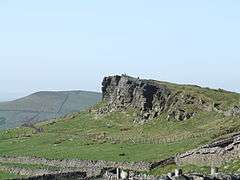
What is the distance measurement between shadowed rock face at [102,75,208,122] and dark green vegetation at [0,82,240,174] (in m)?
2.16

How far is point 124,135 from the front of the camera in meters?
126

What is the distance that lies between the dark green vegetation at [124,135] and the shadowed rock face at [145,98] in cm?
216

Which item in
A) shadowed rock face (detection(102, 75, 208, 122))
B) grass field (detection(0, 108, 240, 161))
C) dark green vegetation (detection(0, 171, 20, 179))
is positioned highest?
shadowed rock face (detection(102, 75, 208, 122))

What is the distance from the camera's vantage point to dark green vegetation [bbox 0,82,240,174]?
101000 millimetres

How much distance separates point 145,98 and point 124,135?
24.6 metres

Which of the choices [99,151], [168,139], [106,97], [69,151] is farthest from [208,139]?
Result: [106,97]

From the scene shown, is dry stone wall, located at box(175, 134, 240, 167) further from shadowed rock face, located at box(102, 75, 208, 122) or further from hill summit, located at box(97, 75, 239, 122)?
shadowed rock face, located at box(102, 75, 208, 122)

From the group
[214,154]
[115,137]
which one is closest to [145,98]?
[115,137]

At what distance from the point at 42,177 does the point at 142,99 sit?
70468 millimetres

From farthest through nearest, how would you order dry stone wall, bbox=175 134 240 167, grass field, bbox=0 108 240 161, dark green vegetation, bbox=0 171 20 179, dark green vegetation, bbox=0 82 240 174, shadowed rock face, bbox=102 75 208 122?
shadowed rock face, bbox=102 75 208 122 < grass field, bbox=0 108 240 161 < dark green vegetation, bbox=0 82 240 174 < dark green vegetation, bbox=0 171 20 179 < dry stone wall, bbox=175 134 240 167

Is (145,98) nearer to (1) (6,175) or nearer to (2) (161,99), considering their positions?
(2) (161,99)

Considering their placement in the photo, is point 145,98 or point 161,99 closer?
point 161,99

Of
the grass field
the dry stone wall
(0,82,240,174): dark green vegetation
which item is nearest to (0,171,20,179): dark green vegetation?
the grass field

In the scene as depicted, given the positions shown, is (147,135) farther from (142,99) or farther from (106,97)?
(106,97)
